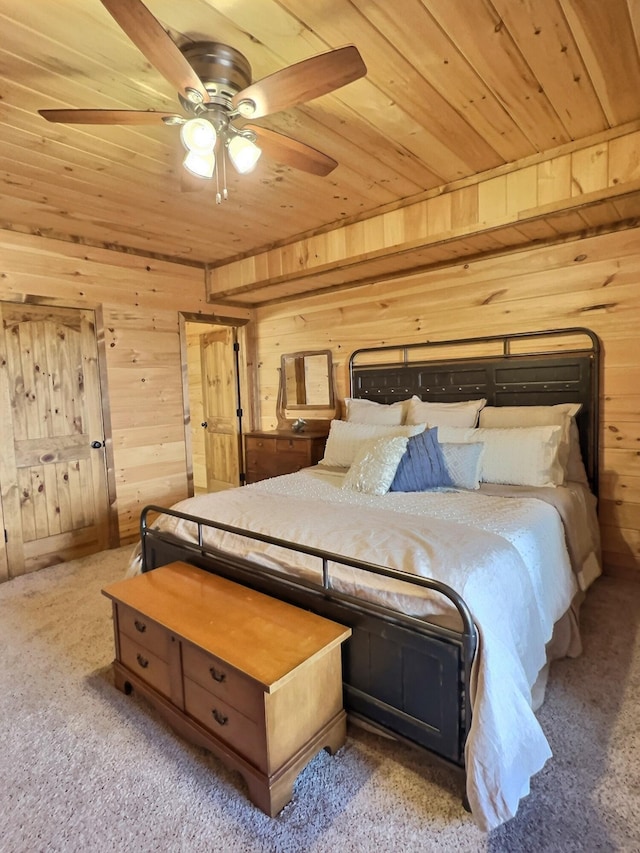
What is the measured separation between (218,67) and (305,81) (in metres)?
0.45

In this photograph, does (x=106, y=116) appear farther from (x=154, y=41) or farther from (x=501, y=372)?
(x=501, y=372)

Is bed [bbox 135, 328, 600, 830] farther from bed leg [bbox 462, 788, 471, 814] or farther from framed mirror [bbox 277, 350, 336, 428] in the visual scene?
framed mirror [bbox 277, 350, 336, 428]

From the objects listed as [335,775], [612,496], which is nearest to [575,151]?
[612,496]

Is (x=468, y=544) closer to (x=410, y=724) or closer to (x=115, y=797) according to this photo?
(x=410, y=724)

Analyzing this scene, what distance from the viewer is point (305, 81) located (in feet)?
4.85

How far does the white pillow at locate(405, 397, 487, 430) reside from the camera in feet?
10.5

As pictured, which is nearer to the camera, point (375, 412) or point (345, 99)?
point (345, 99)

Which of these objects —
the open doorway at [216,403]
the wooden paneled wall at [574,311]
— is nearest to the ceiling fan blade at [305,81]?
the wooden paneled wall at [574,311]

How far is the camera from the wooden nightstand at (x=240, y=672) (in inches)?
57.6

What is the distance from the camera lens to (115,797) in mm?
1545

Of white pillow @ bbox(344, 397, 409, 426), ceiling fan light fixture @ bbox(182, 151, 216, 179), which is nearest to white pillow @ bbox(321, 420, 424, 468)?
white pillow @ bbox(344, 397, 409, 426)

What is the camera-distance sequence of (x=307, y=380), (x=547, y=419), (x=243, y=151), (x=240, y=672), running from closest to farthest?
1. (x=240, y=672)
2. (x=243, y=151)
3. (x=547, y=419)
4. (x=307, y=380)

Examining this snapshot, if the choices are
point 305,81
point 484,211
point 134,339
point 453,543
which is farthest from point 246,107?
point 134,339

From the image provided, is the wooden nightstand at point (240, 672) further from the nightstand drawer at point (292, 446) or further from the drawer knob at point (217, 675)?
the nightstand drawer at point (292, 446)
